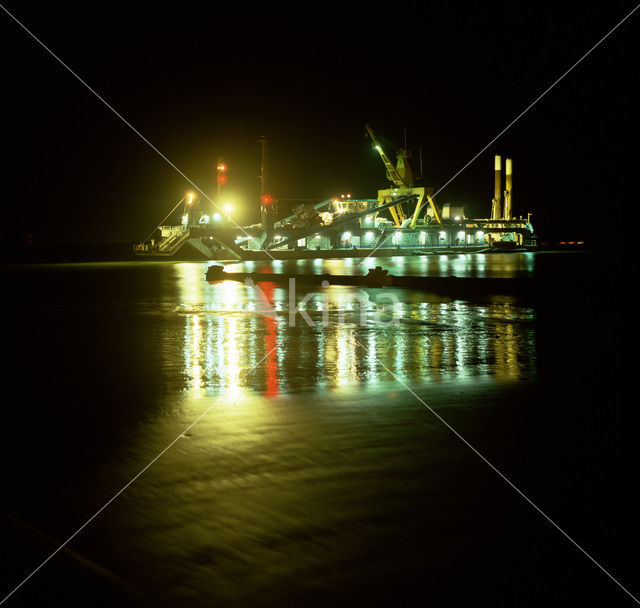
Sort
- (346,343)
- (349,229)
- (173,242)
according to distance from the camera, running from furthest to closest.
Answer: (349,229), (173,242), (346,343)

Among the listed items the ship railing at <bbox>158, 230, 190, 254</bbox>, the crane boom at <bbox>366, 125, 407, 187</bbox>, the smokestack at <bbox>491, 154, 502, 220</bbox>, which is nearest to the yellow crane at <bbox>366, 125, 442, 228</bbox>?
the crane boom at <bbox>366, 125, 407, 187</bbox>

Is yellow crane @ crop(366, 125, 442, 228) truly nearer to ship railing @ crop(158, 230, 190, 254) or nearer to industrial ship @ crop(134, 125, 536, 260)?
industrial ship @ crop(134, 125, 536, 260)

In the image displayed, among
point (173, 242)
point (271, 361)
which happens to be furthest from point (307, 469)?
point (173, 242)

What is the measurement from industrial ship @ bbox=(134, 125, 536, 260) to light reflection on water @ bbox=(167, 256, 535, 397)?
1473 inches

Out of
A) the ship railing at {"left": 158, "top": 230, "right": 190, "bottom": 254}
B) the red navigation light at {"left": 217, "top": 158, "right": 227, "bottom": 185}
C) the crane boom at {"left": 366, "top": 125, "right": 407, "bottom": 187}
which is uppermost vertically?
the crane boom at {"left": 366, "top": 125, "right": 407, "bottom": 187}

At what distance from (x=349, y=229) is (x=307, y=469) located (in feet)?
228

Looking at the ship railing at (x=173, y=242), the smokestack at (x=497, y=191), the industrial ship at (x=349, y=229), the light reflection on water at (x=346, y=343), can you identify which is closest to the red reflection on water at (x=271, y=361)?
the light reflection on water at (x=346, y=343)

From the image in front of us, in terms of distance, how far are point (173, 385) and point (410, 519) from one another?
4.35 metres

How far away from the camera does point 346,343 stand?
34.7 feet

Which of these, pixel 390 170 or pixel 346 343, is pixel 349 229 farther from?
pixel 346 343

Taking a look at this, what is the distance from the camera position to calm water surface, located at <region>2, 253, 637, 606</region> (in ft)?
10.7

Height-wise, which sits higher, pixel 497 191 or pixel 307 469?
pixel 497 191

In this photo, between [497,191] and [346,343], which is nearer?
[346,343]

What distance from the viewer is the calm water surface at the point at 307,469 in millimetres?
3254
